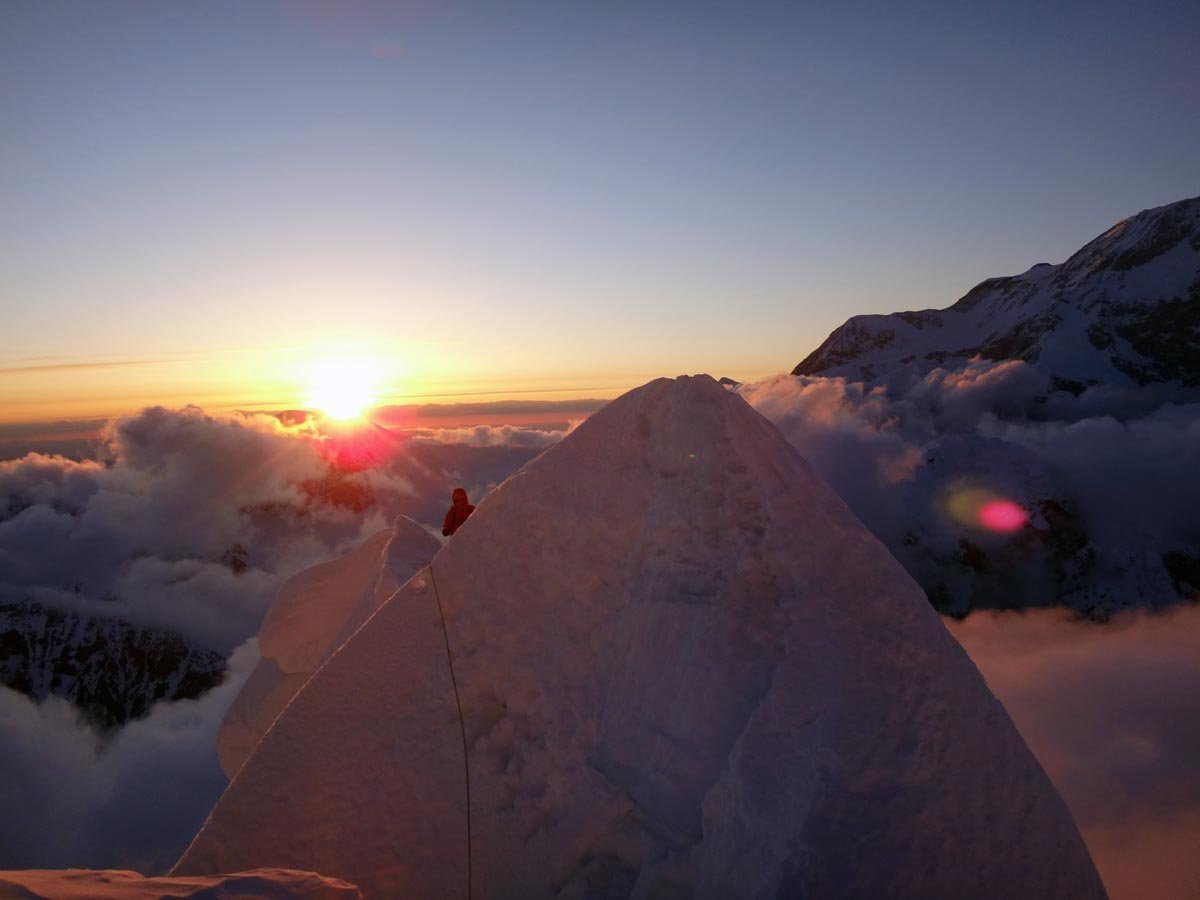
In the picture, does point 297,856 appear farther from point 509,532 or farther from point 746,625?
point 746,625

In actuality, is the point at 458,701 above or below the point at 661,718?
below

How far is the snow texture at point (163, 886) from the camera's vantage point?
3691 millimetres

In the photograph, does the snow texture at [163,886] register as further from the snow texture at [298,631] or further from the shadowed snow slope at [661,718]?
the snow texture at [298,631]

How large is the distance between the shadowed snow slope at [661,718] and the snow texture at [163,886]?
1.43 metres

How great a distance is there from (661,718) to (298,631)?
1350 cm

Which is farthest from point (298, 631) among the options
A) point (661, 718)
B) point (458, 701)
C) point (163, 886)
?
point (661, 718)

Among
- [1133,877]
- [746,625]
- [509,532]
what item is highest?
[509,532]

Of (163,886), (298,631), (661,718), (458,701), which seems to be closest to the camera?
(163,886)

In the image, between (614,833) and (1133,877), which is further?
(1133,877)

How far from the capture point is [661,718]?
540cm

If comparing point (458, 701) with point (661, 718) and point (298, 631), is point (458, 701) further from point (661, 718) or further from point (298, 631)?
point (298, 631)

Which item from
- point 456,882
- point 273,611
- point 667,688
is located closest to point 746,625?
point 667,688

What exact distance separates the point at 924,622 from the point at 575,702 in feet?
10.1

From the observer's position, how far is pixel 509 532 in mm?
6613
